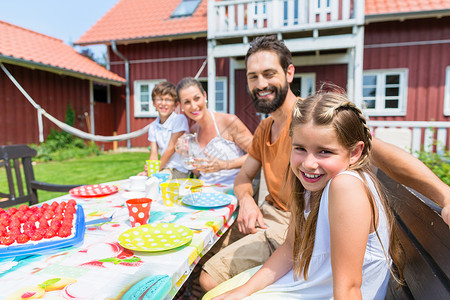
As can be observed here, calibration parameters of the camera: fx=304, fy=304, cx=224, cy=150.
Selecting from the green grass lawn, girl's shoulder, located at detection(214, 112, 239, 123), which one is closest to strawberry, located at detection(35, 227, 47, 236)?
girl's shoulder, located at detection(214, 112, 239, 123)

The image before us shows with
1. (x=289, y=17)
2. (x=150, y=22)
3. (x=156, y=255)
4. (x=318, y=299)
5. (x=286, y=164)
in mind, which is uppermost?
(x=150, y=22)

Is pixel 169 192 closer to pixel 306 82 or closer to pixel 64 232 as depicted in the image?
pixel 64 232

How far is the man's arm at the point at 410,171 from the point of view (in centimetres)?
100

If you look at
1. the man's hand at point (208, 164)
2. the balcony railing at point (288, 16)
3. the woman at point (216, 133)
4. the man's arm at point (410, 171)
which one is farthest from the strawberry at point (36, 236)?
the balcony railing at point (288, 16)

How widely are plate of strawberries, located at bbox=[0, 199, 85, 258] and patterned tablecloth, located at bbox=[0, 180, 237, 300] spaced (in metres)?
0.03

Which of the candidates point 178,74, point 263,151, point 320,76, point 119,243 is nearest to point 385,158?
point 263,151

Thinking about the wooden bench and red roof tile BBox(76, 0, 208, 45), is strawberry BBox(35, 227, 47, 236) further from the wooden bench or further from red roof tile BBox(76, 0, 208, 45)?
red roof tile BBox(76, 0, 208, 45)

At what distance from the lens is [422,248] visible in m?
1.01

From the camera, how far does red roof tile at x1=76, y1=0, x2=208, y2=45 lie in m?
9.48

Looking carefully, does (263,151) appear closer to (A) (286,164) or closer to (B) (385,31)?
(A) (286,164)

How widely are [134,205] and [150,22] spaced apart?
10.3m

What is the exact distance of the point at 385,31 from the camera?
26.2ft

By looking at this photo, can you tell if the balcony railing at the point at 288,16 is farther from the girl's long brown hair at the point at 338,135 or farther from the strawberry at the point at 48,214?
the strawberry at the point at 48,214

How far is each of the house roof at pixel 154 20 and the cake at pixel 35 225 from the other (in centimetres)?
839
